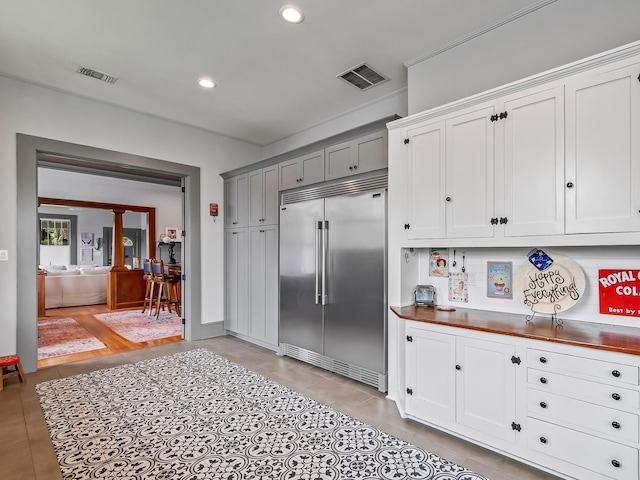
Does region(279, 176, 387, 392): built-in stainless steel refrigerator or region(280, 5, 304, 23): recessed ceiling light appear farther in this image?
region(279, 176, 387, 392): built-in stainless steel refrigerator

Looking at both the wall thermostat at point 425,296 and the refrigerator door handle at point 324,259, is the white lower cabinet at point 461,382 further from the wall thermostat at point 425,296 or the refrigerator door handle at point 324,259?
the refrigerator door handle at point 324,259

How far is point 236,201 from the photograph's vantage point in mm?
5000

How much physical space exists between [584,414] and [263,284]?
3430 millimetres

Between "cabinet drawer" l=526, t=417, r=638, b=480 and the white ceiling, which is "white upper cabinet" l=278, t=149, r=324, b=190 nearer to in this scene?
the white ceiling

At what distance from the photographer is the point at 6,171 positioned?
11.5 ft

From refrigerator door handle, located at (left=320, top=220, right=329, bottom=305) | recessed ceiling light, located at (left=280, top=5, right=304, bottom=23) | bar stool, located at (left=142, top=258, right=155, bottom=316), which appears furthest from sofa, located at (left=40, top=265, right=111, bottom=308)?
recessed ceiling light, located at (left=280, top=5, right=304, bottom=23)

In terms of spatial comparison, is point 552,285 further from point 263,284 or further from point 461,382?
point 263,284

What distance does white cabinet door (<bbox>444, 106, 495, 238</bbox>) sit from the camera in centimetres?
239

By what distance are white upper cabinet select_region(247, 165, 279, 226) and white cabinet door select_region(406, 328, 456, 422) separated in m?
2.42

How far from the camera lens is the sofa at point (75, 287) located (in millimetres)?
7688

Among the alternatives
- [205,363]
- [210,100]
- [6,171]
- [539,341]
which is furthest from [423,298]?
[6,171]

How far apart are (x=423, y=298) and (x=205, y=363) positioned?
8.19 ft

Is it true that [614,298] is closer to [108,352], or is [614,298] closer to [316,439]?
[316,439]

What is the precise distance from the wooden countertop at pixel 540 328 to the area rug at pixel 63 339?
421 cm
